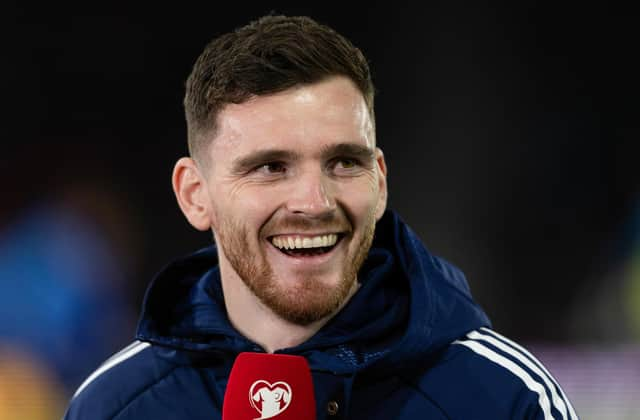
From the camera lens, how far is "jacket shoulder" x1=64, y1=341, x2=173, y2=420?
1362mm

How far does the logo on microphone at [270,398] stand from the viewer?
1061 mm

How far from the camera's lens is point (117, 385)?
1388 millimetres

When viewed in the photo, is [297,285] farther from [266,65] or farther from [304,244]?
→ [266,65]

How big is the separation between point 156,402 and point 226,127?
449 mm

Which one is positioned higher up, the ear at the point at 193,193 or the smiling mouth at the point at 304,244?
the ear at the point at 193,193

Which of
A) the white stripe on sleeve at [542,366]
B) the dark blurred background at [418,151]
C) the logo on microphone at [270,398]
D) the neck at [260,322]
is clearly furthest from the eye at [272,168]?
the dark blurred background at [418,151]

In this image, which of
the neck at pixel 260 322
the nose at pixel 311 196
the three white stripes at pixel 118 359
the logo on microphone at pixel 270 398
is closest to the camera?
the logo on microphone at pixel 270 398

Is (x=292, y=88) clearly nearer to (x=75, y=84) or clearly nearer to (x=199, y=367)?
(x=199, y=367)

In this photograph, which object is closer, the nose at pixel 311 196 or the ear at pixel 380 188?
the nose at pixel 311 196

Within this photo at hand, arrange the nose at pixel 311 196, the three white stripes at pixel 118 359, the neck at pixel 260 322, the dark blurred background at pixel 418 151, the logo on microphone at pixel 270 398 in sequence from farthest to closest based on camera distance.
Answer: the dark blurred background at pixel 418 151 → the three white stripes at pixel 118 359 → the neck at pixel 260 322 → the nose at pixel 311 196 → the logo on microphone at pixel 270 398

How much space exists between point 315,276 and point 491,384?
298mm

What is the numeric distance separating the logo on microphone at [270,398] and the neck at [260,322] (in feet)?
0.77

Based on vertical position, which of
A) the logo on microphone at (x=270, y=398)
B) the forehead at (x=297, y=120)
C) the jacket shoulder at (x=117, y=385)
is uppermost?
the forehead at (x=297, y=120)

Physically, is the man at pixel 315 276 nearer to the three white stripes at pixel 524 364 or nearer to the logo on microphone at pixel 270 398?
the three white stripes at pixel 524 364
